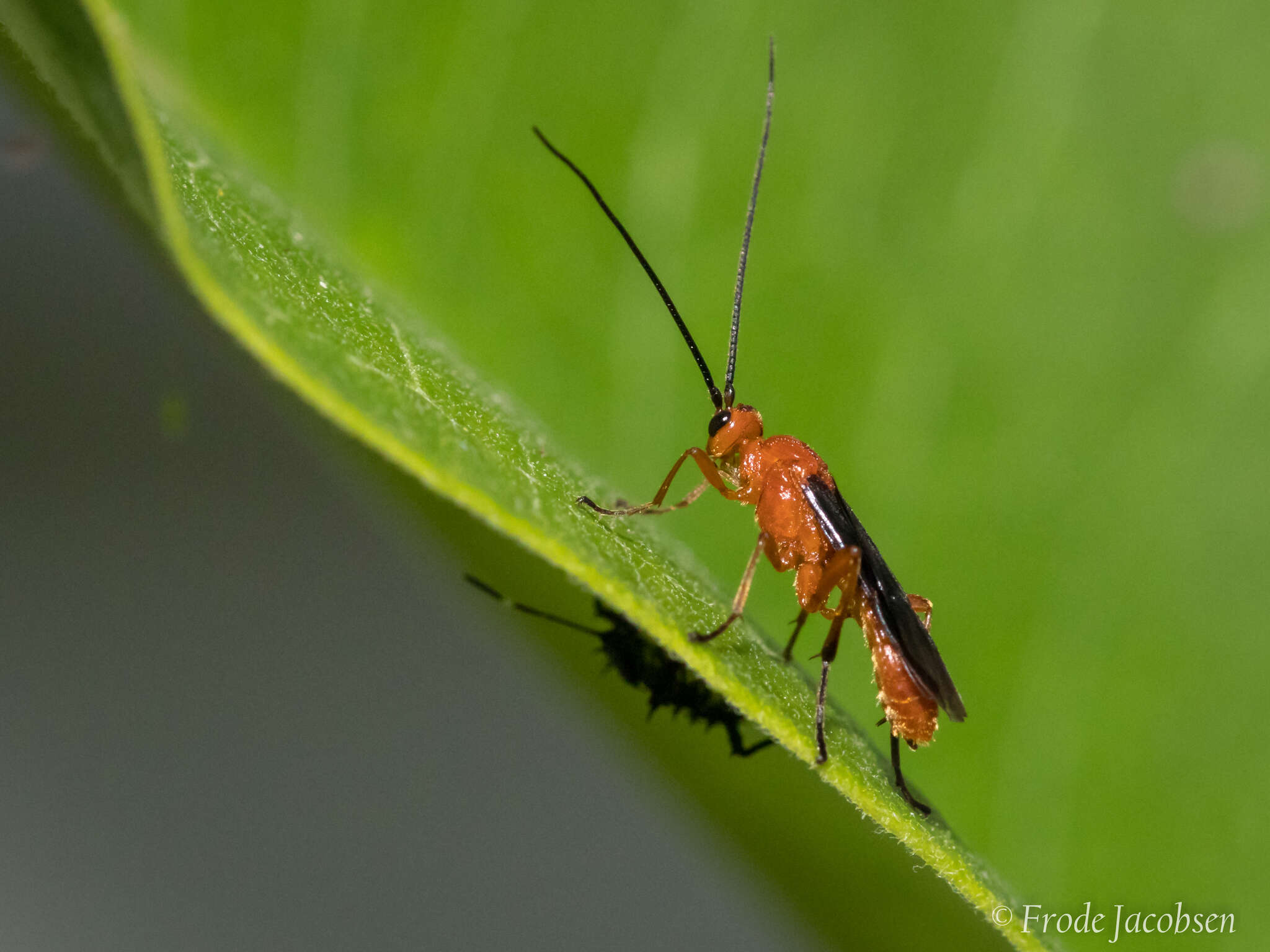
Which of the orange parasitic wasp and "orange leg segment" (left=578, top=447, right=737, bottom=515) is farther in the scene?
"orange leg segment" (left=578, top=447, right=737, bottom=515)

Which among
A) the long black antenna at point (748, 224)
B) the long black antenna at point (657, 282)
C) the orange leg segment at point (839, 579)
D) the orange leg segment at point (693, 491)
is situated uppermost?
the long black antenna at point (748, 224)

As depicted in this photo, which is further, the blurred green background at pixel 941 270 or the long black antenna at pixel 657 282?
the blurred green background at pixel 941 270

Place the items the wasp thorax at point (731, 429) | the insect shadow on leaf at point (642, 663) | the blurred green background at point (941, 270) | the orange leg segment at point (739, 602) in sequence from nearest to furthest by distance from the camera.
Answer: the orange leg segment at point (739, 602) < the insect shadow on leaf at point (642, 663) < the blurred green background at point (941, 270) < the wasp thorax at point (731, 429)

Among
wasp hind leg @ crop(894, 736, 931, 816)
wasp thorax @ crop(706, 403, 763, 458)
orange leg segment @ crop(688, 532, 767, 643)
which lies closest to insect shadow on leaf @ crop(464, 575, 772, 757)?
orange leg segment @ crop(688, 532, 767, 643)

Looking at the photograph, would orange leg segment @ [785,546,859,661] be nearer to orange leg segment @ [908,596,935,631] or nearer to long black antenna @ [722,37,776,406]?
orange leg segment @ [908,596,935,631]

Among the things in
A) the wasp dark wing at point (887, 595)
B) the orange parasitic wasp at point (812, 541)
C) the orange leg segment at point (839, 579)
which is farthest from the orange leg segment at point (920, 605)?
the orange leg segment at point (839, 579)

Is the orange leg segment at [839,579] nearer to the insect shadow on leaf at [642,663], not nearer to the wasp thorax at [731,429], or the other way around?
the insect shadow on leaf at [642,663]
